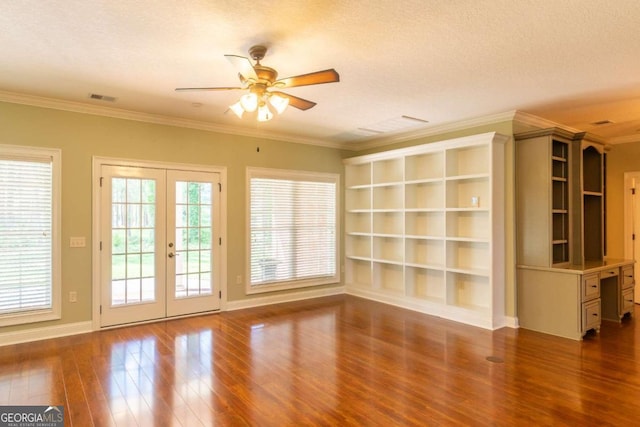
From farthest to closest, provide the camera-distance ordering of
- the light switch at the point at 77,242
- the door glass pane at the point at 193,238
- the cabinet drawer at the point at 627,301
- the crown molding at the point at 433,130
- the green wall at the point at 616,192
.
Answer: the green wall at the point at 616,192 → the door glass pane at the point at 193,238 → the cabinet drawer at the point at 627,301 → the crown molding at the point at 433,130 → the light switch at the point at 77,242

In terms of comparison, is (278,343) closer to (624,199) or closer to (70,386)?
(70,386)

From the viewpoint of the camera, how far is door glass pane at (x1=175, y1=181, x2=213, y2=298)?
→ 5.27m

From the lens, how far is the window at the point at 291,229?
19.7 ft

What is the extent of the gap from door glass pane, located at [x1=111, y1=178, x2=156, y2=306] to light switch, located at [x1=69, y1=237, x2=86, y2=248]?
308 mm

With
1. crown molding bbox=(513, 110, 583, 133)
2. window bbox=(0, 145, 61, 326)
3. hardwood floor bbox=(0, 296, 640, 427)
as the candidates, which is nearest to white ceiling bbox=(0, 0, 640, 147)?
crown molding bbox=(513, 110, 583, 133)

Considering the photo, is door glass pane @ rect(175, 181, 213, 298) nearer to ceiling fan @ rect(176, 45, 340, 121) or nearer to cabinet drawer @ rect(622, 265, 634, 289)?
ceiling fan @ rect(176, 45, 340, 121)

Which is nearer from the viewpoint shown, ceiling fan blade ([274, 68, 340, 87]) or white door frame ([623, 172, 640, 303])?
ceiling fan blade ([274, 68, 340, 87])

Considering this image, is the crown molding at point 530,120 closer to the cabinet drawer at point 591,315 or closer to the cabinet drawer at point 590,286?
the cabinet drawer at point 590,286

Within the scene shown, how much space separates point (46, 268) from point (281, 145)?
3.53 m

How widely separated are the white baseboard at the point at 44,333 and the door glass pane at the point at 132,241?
41cm

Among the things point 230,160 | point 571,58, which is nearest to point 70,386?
point 230,160

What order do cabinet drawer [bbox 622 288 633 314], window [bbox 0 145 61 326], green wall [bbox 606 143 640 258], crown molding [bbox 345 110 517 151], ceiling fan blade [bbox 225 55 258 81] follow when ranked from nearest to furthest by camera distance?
1. ceiling fan blade [bbox 225 55 258 81]
2. window [bbox 0 145 61 326]
3. crown molding [bbox 345 110 517 151]
4. cabinet drawer [bbox 622 288 633 314]
5. green wall [bbox 606 143 640 258]

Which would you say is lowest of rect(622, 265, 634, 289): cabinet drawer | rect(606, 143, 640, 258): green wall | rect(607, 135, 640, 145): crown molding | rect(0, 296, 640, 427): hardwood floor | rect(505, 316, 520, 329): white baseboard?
rect(0, 296, 640, 427): hardwood floor

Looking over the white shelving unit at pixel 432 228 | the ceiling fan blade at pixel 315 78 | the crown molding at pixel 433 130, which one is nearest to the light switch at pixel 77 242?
the ceiling fan blade at pixel 315 78
